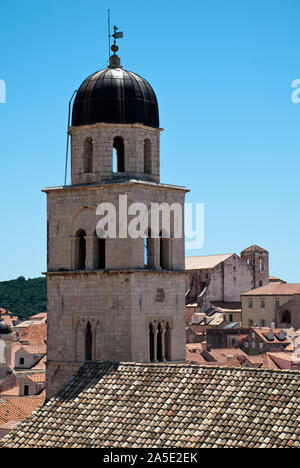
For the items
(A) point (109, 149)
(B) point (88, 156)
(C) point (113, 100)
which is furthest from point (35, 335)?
(C) point (113, 100)

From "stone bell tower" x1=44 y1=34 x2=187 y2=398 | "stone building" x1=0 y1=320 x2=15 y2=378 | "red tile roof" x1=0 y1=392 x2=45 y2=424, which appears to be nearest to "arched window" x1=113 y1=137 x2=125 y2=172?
"stone bell tower" x1=44 y1=34 x2=187 y2=398

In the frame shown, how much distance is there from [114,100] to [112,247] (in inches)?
158

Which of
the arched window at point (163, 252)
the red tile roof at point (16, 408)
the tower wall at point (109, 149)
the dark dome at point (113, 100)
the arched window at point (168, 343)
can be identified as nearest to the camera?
the tower wall at point (109, 149)

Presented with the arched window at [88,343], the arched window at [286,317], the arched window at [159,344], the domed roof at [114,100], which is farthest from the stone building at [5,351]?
the domed roof at [114,100]

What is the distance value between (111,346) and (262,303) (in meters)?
70.3

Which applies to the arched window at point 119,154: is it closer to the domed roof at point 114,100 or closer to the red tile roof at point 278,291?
the domed roof at point 114,100

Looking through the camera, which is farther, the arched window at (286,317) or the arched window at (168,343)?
the arched window at (286,317)

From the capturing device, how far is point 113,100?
23406mm

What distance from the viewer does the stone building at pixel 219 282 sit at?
92.7 meters

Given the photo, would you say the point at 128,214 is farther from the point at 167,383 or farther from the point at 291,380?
the point at 291,380

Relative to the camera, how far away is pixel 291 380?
17.7 metres

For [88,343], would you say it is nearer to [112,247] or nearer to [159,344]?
[159,344]

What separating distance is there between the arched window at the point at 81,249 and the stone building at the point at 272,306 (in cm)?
6693
